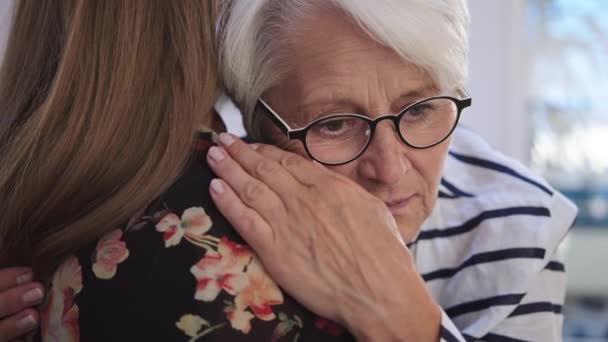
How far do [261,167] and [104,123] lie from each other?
22 cm

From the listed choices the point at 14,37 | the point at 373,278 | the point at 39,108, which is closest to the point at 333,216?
the point at 373,278

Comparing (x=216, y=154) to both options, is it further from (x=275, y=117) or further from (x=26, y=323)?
(x=26, y=323)

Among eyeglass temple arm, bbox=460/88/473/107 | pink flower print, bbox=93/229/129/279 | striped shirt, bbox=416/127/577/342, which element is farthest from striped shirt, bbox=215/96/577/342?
pink flower print, bbox=93/229/129/279

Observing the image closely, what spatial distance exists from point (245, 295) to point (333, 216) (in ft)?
0.57

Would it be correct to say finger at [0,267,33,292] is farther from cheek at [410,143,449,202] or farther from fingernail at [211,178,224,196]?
cheek at [410,143,449,202]

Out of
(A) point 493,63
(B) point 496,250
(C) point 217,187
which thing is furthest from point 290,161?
(A) point 493,63

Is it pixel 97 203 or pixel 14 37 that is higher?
pixel 14 37

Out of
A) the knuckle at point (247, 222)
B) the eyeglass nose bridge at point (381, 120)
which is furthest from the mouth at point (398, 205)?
the knuckle at point (247, 222)

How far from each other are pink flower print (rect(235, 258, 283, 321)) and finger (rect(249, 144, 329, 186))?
6.1 inches

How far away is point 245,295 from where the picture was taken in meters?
0.89

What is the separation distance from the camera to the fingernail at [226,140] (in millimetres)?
1078

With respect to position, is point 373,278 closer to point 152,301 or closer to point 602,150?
point 152,301

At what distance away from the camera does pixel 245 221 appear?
938 millimetres

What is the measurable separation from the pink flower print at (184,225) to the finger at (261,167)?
72 mm
